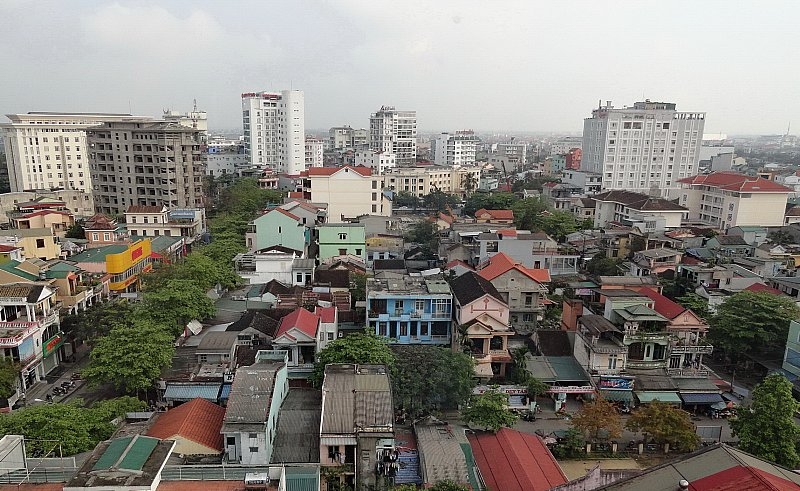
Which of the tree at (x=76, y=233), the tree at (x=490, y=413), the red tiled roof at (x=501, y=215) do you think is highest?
the red tiled roof at (x=501, y=215)

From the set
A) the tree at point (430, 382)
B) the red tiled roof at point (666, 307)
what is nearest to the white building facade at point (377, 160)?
the red tiled roof at point (666, 307)

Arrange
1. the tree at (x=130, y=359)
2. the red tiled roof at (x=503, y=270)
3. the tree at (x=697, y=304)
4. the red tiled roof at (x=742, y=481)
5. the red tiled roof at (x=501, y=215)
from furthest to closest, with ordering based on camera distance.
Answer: the red tiled roof at (x=501, y=215) < the red tiled roof at (x=503, y=270) < the tree at (x=697, y=304) < the tree at (x=130, y=359) < the red tiled roof at (x=742, y=481)

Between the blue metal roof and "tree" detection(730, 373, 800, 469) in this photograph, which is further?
the blue metal roof

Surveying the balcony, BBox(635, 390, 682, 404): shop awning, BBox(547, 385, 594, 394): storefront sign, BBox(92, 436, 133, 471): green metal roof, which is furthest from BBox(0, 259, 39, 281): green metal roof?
the balcony

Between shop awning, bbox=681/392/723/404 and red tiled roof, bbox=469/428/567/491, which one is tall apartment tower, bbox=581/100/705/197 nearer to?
shop awning, bbox=681/392/723/404

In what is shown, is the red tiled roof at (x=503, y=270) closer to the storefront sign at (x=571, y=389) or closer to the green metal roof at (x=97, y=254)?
the storefront sign at (x=571, y=389)
